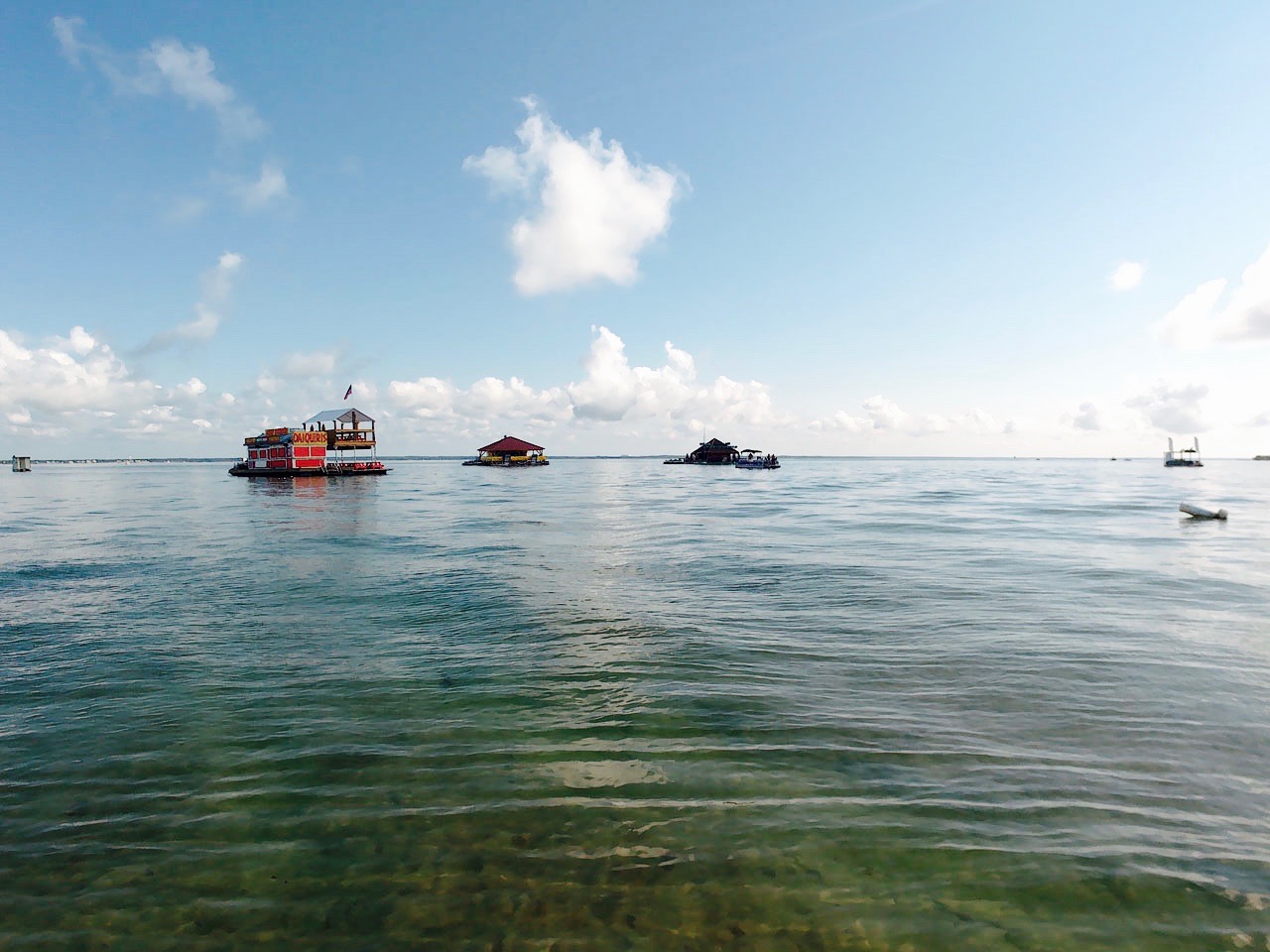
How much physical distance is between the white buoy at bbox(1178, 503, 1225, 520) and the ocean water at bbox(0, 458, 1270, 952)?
73.7 feet

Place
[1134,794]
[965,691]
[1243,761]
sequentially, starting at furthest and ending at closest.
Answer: [965,691]
[1243,761]
[1134,794]

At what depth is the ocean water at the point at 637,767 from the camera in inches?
167

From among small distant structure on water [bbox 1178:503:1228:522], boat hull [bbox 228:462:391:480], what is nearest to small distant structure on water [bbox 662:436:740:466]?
boat hull [bbox 228:462:391:480]

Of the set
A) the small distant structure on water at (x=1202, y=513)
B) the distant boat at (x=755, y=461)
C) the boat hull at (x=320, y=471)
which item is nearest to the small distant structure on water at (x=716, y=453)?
the distant boat at (x=755, y=461)

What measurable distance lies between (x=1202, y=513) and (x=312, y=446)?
8999 cm

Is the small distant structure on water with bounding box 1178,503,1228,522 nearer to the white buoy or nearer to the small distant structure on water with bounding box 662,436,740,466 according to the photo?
the white buoy

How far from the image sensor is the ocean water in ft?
13.9

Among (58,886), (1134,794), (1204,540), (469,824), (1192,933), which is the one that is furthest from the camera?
(1204,540)

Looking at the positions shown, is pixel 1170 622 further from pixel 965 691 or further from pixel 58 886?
pixel 58 886

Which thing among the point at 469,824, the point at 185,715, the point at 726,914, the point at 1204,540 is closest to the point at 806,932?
the point at 726,914

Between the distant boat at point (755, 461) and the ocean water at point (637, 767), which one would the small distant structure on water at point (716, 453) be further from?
the ocean water at point (637, 767)

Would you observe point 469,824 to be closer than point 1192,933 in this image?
No

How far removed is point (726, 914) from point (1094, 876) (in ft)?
9.22

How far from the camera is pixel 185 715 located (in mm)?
7645
